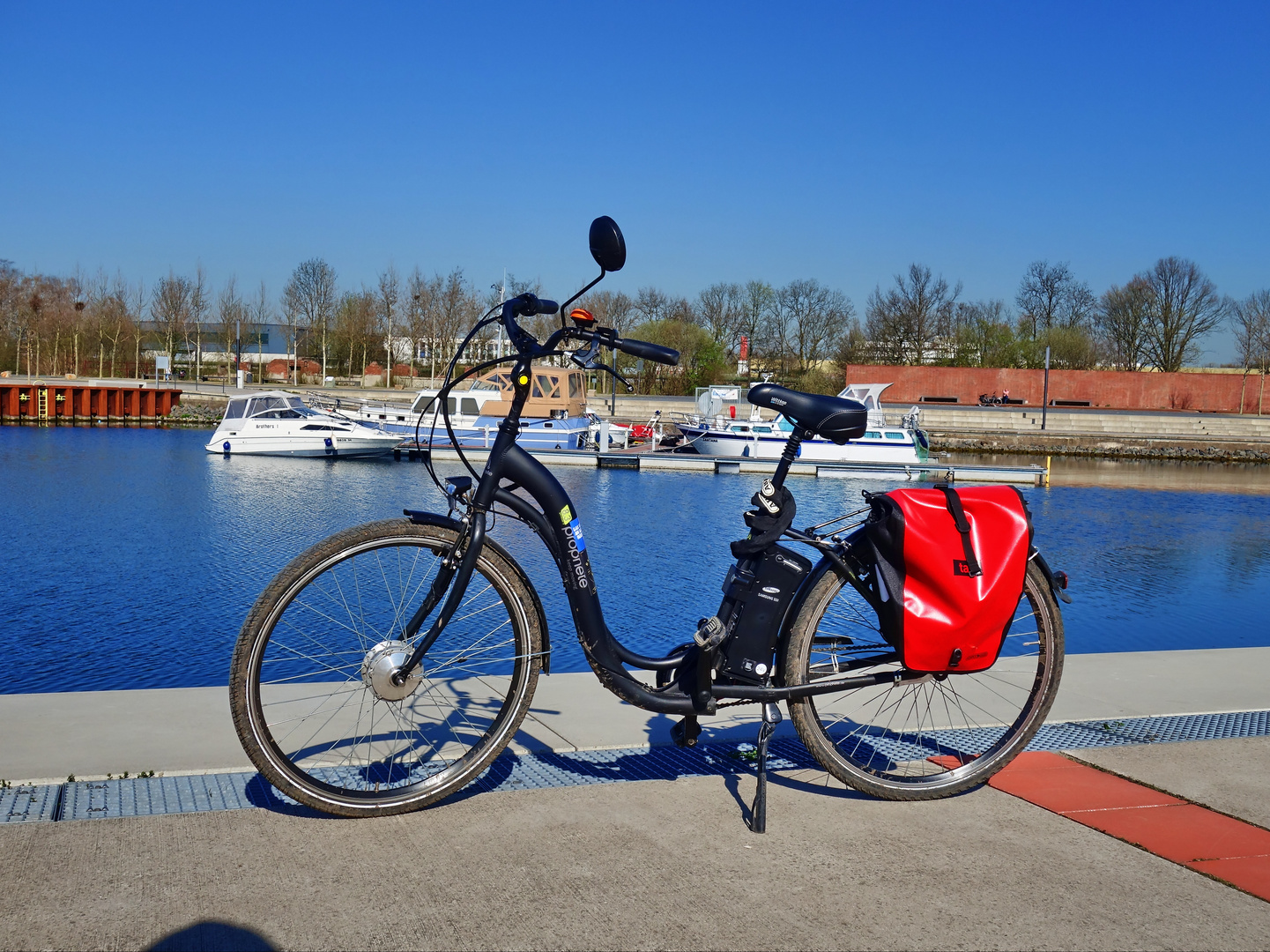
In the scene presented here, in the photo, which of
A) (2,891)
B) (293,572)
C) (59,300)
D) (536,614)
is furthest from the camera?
(59,300)

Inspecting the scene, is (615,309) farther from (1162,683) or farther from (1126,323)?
(1162,683)

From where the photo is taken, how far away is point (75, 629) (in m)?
8.28

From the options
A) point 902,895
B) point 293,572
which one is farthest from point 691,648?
point 293,572

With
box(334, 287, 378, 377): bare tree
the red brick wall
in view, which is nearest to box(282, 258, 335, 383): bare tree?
box(334, 287, 378, 377): bare tree

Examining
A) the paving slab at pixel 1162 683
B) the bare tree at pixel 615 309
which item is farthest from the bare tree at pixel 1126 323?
the paving slab at pixel 1162 683

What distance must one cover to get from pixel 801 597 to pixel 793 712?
0.36 meters

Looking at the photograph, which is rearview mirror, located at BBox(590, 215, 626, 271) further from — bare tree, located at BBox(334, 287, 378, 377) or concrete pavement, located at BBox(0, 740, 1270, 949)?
bare tree, located at BBox(334, 287, 378, 377)

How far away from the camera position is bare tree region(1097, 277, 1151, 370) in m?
70.3

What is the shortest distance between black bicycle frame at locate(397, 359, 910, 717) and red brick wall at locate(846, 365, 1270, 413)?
5926cm

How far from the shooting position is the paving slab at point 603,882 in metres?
2.36

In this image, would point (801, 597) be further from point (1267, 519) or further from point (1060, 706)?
point (1267, 519)

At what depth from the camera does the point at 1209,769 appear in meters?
3.72

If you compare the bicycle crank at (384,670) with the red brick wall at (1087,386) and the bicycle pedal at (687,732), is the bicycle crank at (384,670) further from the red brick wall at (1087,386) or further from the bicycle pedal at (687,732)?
the red brick wall at (1087,386)

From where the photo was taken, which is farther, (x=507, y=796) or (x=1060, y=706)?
(x=1060, y=706)
